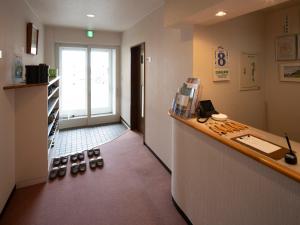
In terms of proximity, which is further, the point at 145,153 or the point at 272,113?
the point at 145,153

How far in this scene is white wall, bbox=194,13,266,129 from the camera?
94.0 inches

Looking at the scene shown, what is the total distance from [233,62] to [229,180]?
174cm

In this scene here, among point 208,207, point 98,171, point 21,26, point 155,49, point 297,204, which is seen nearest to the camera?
point 297,204

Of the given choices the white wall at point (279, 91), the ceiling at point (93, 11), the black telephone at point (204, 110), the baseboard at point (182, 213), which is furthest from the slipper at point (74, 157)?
the white wall at point (279, 91)

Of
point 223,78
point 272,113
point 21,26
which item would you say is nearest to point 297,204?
point 223,78

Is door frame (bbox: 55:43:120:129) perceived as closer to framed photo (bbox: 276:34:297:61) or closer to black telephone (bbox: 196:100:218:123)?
framed photo (bbox: 276:34:297:61)

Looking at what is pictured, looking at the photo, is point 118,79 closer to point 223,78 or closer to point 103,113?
point 103,113

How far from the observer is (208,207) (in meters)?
1.69

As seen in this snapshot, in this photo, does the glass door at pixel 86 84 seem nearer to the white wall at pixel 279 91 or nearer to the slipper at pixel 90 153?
the slipper at pixel 90 153

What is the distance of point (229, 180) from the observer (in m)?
1.44

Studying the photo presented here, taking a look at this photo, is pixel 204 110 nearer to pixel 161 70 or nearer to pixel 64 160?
pixel 161 70

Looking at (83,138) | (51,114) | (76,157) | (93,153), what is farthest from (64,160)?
(83,138)

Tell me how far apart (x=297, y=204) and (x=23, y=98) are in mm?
2888

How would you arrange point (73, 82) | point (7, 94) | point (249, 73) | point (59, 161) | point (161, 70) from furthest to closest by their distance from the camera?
1. point (73, 82)
2. point (59, 161)
3. point (161, 70)
4. point (249, 73)
5. point (7, 94)
